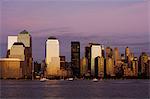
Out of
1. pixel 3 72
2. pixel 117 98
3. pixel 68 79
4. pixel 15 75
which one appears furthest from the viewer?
pixel 68 79

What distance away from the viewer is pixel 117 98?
51.1 metres

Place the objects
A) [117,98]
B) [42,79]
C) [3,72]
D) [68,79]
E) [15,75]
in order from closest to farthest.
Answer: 1. [117,98]
2. [3,72]
3. [15,75]
4. [42,79]
5. [68,79]

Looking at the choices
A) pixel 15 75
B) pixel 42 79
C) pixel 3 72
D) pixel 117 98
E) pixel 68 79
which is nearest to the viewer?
pixel 117 98

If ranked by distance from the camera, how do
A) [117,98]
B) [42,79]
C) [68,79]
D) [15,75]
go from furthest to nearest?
[68,79], [42,79], [15,75], [117,98]

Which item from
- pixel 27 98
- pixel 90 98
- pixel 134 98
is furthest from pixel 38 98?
pixel 134 98

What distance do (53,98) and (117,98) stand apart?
7.31 meters

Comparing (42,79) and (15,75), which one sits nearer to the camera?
(15,75)

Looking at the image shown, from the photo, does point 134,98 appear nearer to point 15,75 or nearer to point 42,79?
point 15,75

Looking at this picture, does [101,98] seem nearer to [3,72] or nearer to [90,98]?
[90,98]

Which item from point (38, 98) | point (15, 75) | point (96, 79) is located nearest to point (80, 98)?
point (38, 98)

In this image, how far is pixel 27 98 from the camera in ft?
176

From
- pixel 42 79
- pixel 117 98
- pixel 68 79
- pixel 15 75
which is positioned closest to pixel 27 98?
pixel 117 98

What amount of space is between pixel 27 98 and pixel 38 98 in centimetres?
187

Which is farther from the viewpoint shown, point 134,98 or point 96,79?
point 96,79
